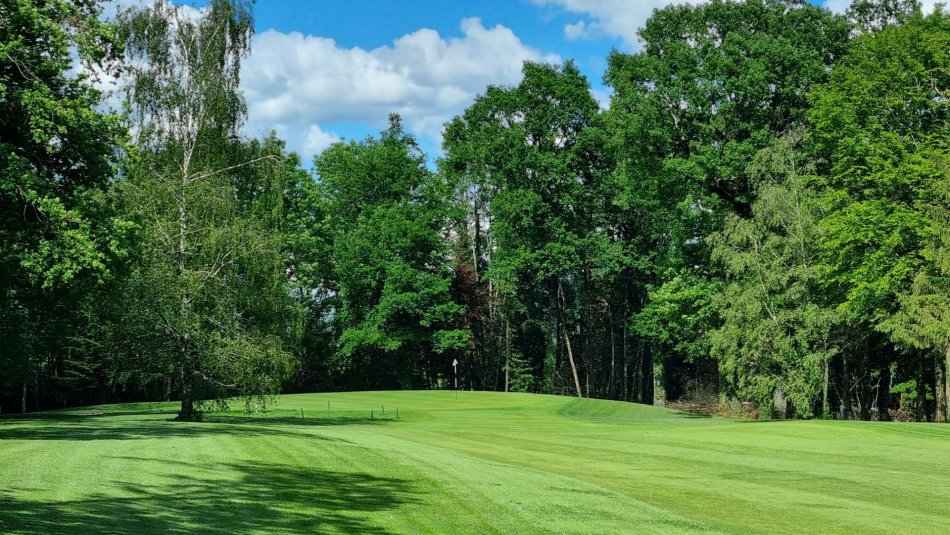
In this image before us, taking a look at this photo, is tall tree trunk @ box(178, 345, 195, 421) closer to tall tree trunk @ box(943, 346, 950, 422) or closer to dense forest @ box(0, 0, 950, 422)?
dense forest @ box(0, 0, 950, 422)

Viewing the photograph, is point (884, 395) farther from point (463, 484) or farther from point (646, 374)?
point (463, 484)

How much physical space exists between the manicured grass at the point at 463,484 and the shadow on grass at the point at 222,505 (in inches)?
1.4

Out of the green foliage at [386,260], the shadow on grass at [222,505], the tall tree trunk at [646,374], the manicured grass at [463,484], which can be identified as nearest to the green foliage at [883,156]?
the manicured grass at [463,484]

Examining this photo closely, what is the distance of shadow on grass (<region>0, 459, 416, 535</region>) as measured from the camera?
9.82m

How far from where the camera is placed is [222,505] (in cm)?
1143

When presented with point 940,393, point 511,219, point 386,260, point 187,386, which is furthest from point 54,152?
point 386,260

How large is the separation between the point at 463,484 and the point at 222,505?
465 cm

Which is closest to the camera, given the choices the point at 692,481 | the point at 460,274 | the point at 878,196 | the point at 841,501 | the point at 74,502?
the point at 74,502

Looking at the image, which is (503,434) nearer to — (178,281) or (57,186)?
(178,281)

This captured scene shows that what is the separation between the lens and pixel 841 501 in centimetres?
1527

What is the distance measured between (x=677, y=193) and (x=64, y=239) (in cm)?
3280

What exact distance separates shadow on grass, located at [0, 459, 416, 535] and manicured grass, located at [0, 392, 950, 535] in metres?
0.04

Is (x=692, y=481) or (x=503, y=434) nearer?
(x=692, y=481)

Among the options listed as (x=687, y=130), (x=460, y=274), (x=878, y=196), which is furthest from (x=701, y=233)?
(x=460, y=274)
